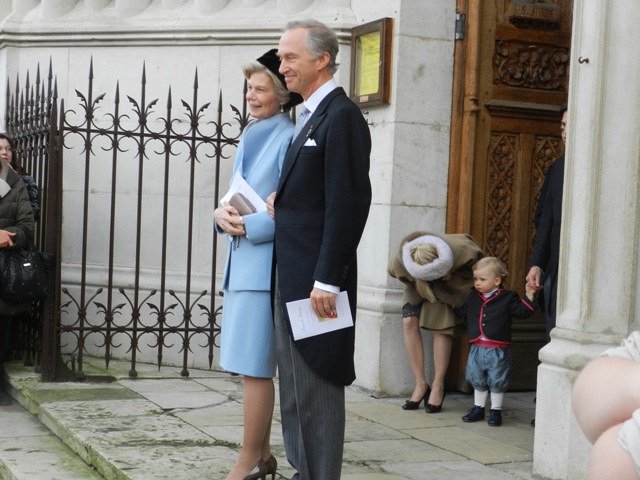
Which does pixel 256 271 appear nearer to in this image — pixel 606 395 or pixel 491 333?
pixel 606 395

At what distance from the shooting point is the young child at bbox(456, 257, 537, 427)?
599 centimetres

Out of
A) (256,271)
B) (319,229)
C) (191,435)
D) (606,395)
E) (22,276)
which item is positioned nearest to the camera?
(606,395)

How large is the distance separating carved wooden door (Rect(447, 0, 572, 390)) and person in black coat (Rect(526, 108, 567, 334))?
59 cm

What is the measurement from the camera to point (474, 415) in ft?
20.0

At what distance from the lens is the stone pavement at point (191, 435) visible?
15.9 ft

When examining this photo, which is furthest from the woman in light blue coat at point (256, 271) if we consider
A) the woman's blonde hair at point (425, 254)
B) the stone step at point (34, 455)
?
the woman's blonde hair at point (425, 254)

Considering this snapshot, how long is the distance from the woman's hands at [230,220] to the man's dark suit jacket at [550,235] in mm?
2431

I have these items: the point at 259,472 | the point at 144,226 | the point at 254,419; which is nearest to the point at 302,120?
the point at 254,419

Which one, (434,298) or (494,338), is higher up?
(434,298)

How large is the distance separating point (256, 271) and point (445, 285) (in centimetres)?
237

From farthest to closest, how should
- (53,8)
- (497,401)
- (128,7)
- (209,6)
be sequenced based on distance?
1. (53,8)
2. (128,7)
3. (209,6)
4. (497,401)

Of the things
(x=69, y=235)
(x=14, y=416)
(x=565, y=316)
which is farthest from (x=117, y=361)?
(x=565, y=316)

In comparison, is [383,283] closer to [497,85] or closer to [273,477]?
[497,85]

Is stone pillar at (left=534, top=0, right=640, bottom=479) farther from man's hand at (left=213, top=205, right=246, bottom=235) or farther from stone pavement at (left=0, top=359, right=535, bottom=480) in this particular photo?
man's hand at (left=213, top=205, right=246, bottom=235)
